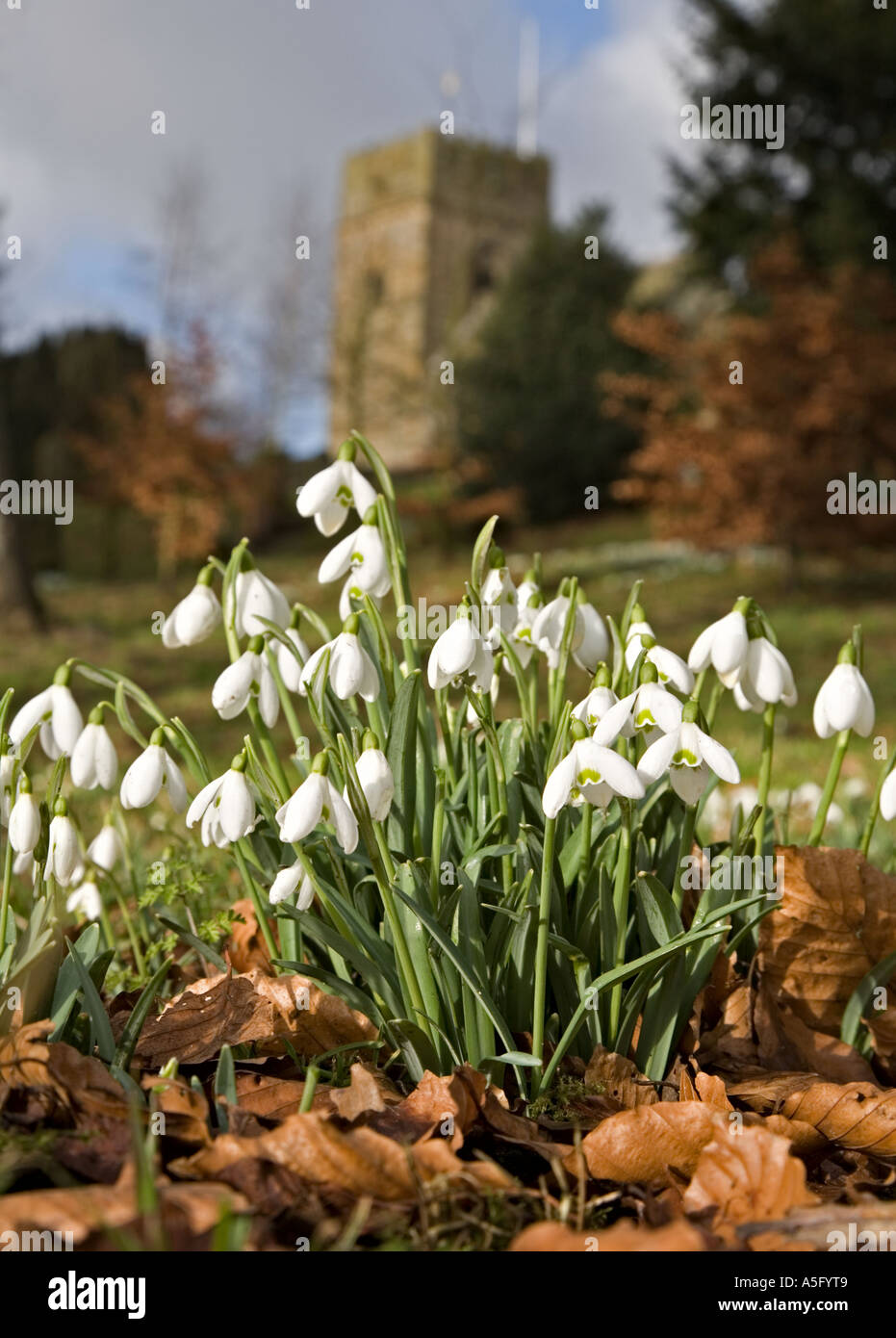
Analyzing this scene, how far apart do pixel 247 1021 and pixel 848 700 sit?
33.9 inches

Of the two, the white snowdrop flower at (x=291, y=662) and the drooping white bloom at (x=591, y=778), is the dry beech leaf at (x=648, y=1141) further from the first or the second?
the white snowdrop flower at (x=291, y=662)

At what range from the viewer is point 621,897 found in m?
1.46

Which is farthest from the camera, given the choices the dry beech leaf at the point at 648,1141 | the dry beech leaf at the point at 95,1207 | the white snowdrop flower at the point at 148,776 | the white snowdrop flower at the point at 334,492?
the white snowdrop flower at the point at 334,492

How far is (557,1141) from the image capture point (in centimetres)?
134

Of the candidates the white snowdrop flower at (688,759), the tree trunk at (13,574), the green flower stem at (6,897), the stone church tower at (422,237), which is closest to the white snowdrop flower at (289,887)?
the green flower stem at (6,897)

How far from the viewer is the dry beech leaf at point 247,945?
1796 millimetres

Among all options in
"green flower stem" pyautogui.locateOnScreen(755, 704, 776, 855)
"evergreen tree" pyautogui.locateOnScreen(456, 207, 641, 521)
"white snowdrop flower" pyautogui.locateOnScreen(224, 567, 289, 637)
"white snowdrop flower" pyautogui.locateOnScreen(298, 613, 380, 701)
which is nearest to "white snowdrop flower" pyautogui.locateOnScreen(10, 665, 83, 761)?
"white snowdrop flower" pyautogui.locateOnScreen(224, 567, 289, 637)

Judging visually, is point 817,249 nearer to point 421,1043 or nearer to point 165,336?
point 165,336

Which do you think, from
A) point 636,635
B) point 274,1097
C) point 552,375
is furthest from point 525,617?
point 552,375

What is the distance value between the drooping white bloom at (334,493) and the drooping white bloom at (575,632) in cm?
30

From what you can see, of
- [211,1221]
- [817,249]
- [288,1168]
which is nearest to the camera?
[211,1221]

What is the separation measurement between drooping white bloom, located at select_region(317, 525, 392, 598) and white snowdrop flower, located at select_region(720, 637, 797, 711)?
0.48m
